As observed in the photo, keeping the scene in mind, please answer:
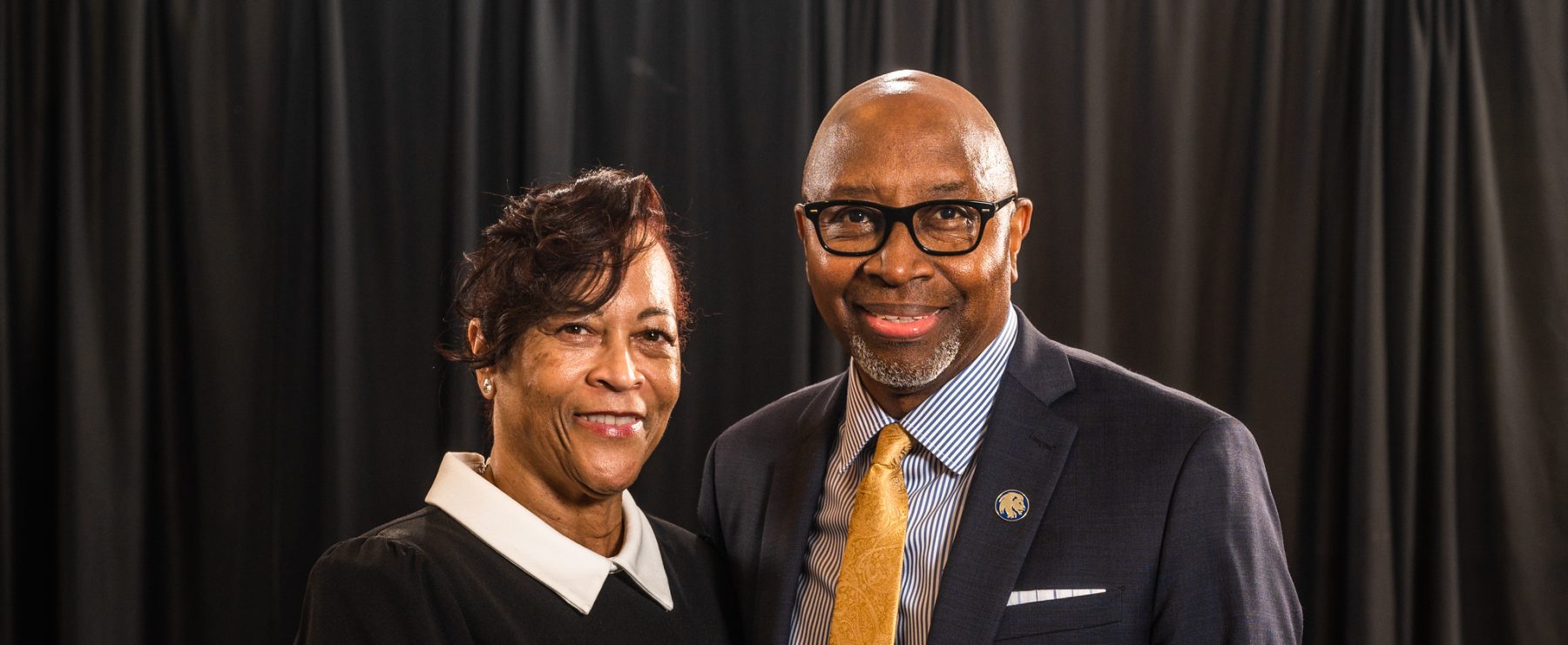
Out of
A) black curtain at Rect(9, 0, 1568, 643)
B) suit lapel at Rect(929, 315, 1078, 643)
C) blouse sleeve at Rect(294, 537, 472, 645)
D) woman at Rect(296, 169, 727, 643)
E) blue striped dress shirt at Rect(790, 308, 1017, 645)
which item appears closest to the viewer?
blouse sleeve at Rect(294, 537, 472, 645)

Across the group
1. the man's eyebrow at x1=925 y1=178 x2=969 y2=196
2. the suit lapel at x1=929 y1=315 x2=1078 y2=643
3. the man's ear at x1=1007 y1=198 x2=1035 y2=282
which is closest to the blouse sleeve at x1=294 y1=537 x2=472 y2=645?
the suit lapel at x1=929 y1=315 x2=1078 y2=643

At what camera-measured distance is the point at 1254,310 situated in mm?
3451

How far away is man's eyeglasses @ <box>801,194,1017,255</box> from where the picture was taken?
1.95 meters

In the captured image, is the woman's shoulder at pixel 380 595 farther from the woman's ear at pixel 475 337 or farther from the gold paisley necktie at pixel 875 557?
the gold paisley necktie at pixel 875 557

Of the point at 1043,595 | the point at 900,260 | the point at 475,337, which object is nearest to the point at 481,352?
the point at 475,337

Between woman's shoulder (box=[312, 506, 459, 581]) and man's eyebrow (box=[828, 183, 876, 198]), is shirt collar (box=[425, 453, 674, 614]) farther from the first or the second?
man's eyebrow (box=[828, 183, 876, 198])

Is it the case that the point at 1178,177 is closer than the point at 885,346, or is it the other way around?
the point at 885,346

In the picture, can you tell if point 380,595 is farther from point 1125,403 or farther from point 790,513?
point 1125,403

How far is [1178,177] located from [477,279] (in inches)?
89.6

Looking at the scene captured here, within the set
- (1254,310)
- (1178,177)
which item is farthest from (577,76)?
(1254,310)

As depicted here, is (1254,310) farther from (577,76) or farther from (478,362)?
(478,362)

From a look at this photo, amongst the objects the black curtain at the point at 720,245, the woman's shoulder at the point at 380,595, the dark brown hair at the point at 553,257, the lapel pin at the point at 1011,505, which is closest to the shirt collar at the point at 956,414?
the lapel pin at the point at 1011,505

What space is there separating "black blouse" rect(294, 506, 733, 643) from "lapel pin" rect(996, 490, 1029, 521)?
511 millimetres

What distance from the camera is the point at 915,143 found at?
6.43 feet
